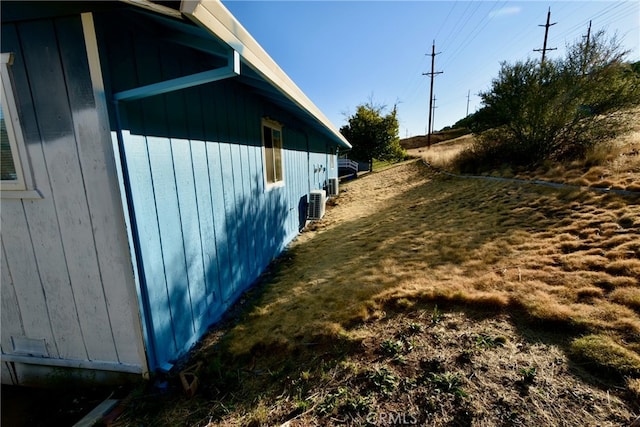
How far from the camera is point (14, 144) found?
67.6 inches

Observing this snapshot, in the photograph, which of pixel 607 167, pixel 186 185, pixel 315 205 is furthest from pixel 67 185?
pixel 607 167

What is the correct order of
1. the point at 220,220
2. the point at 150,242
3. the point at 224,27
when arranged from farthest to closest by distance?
the point at 220,220, the point at 150,242, the point at 224,27

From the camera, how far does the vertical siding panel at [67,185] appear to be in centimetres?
162

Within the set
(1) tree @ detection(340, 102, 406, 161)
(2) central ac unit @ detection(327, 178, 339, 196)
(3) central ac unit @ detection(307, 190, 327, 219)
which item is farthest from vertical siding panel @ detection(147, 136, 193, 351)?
(1) tree @ detection(340, 102, 406, 161)

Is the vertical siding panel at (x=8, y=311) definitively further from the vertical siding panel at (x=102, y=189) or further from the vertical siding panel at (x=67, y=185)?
the vertical siding panel at (x=102, y=189)

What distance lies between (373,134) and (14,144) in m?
19.0

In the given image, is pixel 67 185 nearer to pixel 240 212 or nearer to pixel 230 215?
pixel 230 215

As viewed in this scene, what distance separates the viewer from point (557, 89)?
7168mm

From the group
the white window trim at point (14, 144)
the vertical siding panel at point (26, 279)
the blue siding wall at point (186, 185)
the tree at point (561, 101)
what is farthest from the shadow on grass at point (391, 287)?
the tree at point (561, 101)

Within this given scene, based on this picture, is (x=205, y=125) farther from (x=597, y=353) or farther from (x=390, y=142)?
(x=390, y=142)

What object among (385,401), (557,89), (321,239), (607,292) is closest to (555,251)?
(607,292)

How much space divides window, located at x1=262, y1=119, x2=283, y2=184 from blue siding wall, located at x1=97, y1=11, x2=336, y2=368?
0.24 m

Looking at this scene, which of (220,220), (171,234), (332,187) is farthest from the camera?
(332,187)

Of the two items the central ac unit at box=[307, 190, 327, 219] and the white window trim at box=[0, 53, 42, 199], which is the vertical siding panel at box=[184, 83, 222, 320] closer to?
the white window trim at box=[0, 53, 42, 199]
